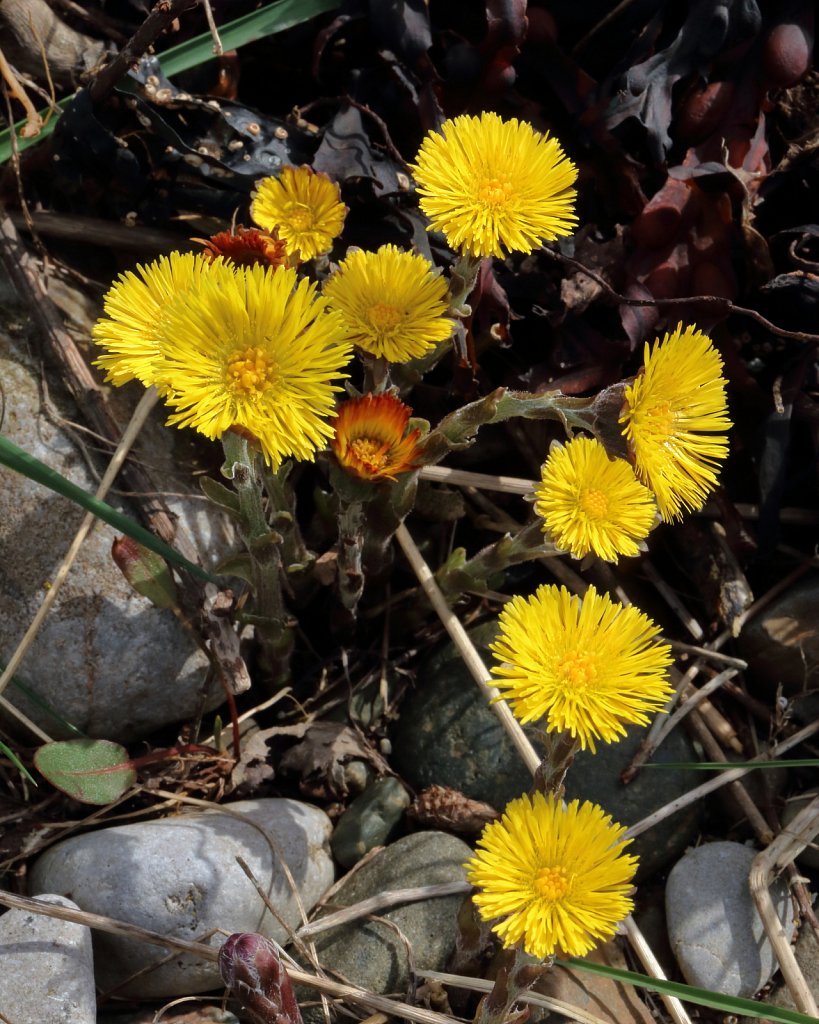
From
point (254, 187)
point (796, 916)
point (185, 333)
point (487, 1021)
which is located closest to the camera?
point (185, 333)

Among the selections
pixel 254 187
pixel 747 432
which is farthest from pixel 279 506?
pixel 747 432

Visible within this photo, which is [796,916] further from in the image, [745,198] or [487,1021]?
[745,198]

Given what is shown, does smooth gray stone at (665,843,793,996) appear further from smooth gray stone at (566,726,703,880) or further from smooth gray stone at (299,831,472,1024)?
smooth gray stone at (299,831,472,1024)

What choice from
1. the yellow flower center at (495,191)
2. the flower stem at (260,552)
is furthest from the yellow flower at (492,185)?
the flower stem at (260,552)

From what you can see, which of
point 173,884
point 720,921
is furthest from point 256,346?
point 720,921

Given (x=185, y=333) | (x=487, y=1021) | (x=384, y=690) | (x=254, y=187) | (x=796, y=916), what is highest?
(x=254, y=187)

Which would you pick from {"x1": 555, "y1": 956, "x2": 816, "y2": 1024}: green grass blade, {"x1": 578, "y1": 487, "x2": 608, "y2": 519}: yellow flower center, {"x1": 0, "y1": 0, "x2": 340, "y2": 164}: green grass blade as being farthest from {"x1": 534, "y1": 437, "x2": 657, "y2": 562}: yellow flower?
{"x1": 0, "y1": 0, "x2": 340, "y2": 164}: green grass blade
